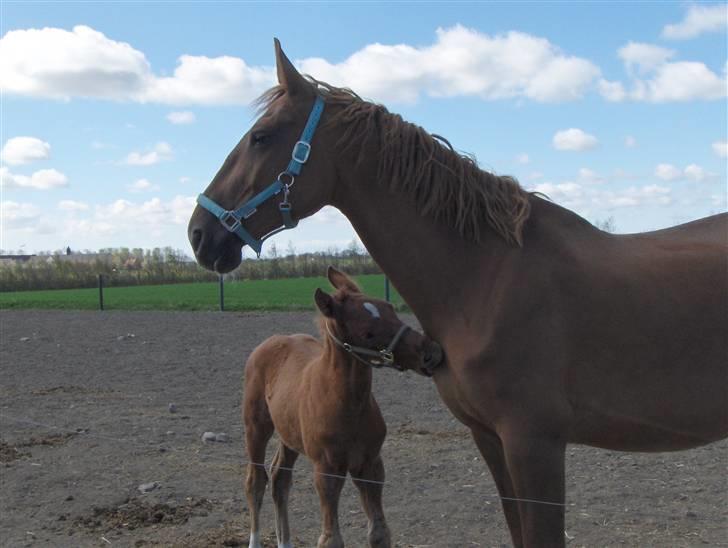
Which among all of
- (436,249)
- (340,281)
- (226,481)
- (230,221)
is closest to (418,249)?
(436,249)

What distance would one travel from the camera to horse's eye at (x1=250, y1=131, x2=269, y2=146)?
2592 millimetres

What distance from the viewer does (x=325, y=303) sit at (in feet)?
11.3

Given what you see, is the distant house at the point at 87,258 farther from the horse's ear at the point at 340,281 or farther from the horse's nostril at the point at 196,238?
the horse's nostril at the point at 196,238

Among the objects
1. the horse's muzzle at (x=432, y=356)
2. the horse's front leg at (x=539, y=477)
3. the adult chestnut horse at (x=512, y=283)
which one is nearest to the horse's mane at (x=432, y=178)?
the adult chestnut horse at (x=512, y=283)

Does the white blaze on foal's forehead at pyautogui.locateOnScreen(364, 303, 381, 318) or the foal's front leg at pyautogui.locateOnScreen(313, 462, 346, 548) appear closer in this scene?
the white blaze on foal's forehead at pyautogui.locateOnScreen(364, 303, 381, 318)

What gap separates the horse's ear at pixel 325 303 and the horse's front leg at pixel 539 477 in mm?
1270

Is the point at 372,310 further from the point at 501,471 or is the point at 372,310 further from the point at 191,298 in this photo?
the point at 191,298

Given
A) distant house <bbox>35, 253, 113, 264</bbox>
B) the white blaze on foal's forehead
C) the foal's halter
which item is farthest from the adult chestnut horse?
distant house <bbox>35, 253, 113, 264</bbox>

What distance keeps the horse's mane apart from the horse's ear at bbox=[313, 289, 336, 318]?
0.92 m

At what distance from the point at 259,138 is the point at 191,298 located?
22.6 m

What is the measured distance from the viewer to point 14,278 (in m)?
31.6

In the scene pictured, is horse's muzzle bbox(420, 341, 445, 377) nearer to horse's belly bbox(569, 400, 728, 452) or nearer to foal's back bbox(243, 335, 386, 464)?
horse's belly bbox(569, 400, 728, 452)

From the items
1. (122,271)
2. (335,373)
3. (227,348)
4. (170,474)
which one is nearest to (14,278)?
(122,271)

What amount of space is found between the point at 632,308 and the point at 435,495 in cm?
335
